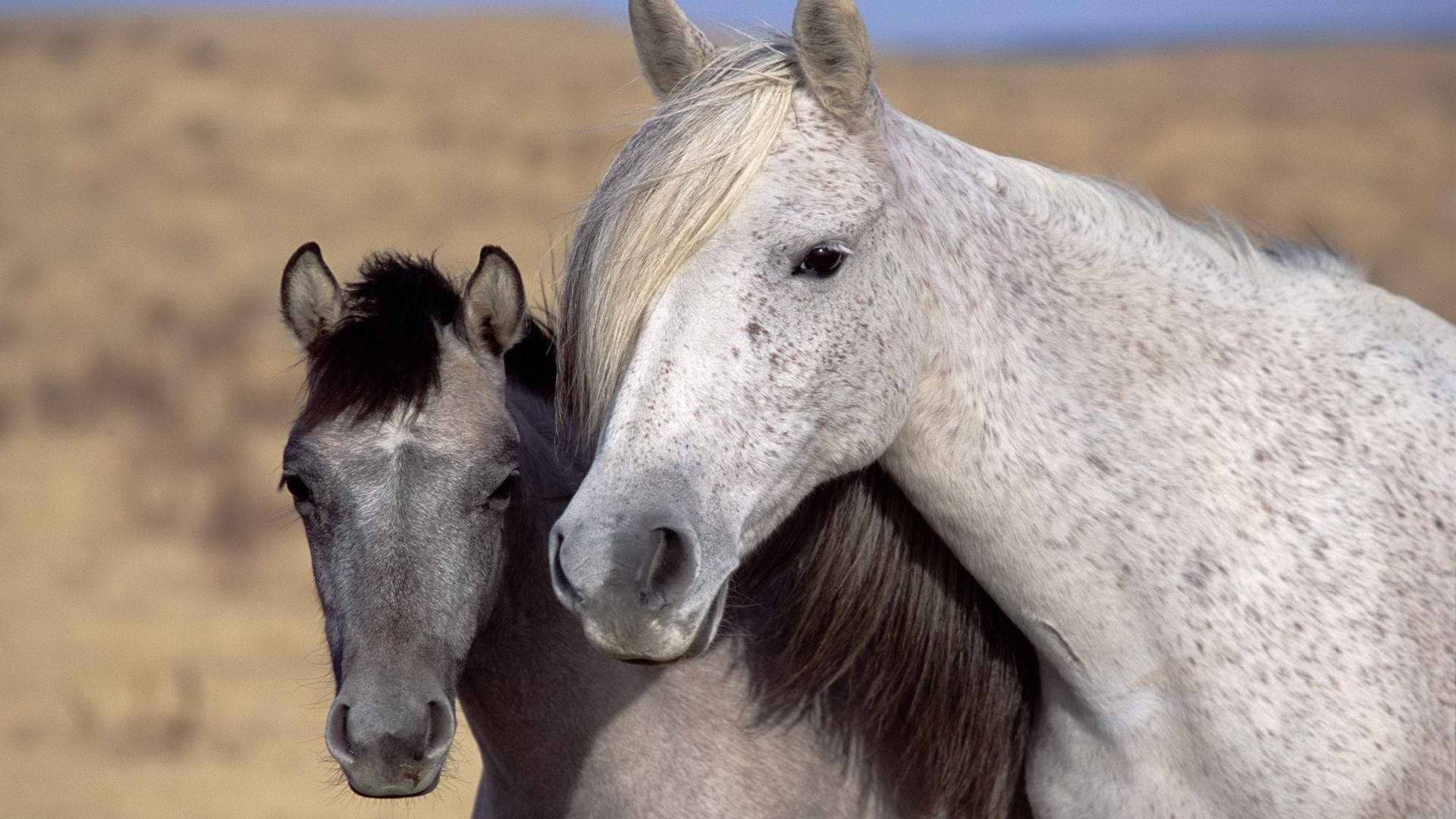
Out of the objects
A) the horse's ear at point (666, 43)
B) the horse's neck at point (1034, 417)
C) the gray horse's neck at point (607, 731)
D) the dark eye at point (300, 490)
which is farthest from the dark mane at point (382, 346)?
the horse's neck at point (1034, 417)

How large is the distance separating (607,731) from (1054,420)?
3.91 ft

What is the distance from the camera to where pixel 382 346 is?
2.77 m

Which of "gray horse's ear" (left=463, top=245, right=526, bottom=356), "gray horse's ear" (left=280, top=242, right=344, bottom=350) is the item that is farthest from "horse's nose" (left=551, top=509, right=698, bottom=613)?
"gray horse's ear" (left=280, top=242, right=344, bottom=350)

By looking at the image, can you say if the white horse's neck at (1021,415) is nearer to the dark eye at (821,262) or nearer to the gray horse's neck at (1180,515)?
the gray horse's neck at (1180,515)

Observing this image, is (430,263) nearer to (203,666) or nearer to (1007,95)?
(203,666)

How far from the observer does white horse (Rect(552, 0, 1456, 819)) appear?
2.23m

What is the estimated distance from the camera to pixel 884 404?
230 cm

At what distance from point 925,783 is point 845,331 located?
45.9 inches

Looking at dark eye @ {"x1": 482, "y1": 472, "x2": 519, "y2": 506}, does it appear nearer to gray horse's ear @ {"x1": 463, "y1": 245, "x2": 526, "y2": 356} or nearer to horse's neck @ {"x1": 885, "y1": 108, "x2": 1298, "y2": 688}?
gray horse's ear @ {"x1": 463, "y1": 245, "x2": 526, "y2": 356}

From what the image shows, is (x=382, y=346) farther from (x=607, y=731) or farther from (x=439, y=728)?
(x=607, y=731)

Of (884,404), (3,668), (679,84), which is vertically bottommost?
(3,668)

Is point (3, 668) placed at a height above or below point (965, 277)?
below

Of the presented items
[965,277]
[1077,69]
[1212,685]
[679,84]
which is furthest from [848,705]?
[1077,69]

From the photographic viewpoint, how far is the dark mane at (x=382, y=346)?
2719 mm
